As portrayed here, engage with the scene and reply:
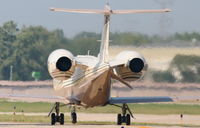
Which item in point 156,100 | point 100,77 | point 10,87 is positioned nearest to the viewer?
point 100,77

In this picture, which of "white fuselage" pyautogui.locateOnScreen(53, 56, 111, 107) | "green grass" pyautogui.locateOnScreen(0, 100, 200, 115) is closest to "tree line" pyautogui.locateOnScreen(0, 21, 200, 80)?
"green grass" pyautogui.locateOnScreen(0, 100, 200, 115)

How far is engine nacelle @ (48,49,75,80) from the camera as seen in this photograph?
46.7 metres

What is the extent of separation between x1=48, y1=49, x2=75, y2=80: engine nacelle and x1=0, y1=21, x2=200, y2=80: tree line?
1240 centimetres

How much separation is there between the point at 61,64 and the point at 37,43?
3774cm

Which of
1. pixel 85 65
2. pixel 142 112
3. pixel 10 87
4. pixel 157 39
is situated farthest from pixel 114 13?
pixel 10 87

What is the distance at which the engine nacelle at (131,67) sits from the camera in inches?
1837

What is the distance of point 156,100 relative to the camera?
51.5m

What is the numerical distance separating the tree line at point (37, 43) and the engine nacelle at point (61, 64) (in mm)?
12401

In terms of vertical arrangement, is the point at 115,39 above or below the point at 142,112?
above

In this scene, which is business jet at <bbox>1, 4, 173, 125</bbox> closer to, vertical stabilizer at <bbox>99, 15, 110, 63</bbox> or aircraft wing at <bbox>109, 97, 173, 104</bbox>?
vertical stabilizer at <bbox>99, 15, 110, 63</bbox>

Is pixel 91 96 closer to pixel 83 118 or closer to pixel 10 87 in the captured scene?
pixel 83 118

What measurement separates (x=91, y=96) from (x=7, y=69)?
47.2 metres

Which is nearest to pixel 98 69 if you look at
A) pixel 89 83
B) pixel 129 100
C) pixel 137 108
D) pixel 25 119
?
pixel 89 83

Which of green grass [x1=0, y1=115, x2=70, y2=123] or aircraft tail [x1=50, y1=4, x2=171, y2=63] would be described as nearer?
aircraft tail [x1=50, y1=4, x2=171, y2=63]
